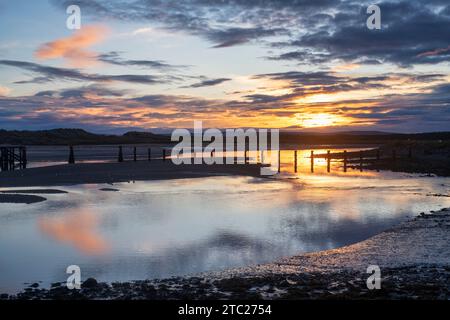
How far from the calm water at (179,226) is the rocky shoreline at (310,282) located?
0.71m

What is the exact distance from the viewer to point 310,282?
28.5 ft

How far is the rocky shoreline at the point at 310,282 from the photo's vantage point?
26.1 ft

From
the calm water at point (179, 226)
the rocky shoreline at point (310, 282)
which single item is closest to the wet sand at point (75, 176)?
the calm water at point (179, 226)

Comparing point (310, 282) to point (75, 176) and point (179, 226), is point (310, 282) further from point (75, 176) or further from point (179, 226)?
point (75, 176)

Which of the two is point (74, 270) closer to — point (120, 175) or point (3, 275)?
point (3, 275)

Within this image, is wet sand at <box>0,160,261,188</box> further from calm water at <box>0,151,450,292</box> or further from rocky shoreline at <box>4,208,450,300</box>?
rocky shoreline at <box>4,208,450,300</box>

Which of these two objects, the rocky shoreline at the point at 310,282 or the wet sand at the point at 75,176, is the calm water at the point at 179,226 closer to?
the rocky shoreline at the point at 310,282

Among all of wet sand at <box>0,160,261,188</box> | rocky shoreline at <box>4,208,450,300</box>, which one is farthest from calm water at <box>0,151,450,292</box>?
wet sand at <box>0,160,261,188</box>

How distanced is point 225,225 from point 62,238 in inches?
189

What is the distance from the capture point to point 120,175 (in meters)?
32.8

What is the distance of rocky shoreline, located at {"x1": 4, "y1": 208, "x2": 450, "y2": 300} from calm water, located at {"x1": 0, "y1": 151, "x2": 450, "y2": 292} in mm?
708

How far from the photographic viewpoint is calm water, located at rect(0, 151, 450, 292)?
1052 cm

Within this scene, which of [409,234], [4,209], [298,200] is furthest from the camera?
[298,200]
